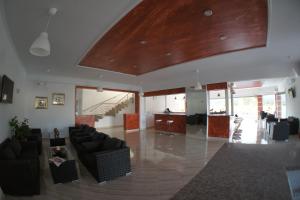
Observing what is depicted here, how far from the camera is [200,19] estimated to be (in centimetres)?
309

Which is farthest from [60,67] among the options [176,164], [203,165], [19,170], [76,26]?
[203,165]

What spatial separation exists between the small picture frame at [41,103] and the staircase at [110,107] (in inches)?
163

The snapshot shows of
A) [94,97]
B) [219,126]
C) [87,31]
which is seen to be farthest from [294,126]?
[94,97]

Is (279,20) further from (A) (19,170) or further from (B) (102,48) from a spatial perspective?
(A) (19,170)

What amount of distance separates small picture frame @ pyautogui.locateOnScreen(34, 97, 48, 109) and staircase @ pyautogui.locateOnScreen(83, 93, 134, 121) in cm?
414

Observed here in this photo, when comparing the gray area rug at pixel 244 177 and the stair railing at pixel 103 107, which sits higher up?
the stair railing at pixel 103 107

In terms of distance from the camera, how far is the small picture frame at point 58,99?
801 centimetres

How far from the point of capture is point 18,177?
2791mm

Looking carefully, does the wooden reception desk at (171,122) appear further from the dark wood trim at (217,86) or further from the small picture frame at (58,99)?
the small picture frame at (58,99)

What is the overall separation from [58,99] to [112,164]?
6105mm

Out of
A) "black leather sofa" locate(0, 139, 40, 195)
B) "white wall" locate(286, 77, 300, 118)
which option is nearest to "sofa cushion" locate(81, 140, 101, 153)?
"black leather sofa" locate(0, 139, 40, 195)

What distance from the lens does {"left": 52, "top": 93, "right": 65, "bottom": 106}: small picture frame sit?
8.01 metres

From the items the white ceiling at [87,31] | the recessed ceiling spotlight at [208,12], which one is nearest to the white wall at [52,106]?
the white ceiling at [87,31]

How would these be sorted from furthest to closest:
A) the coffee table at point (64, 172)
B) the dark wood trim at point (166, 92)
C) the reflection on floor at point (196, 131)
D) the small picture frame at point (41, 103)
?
the dark wood trim at point (166, 92), the reflection on floor at point (196, 131), the small picture frame at point (41, 103), the coffee table at point (64, 172)
